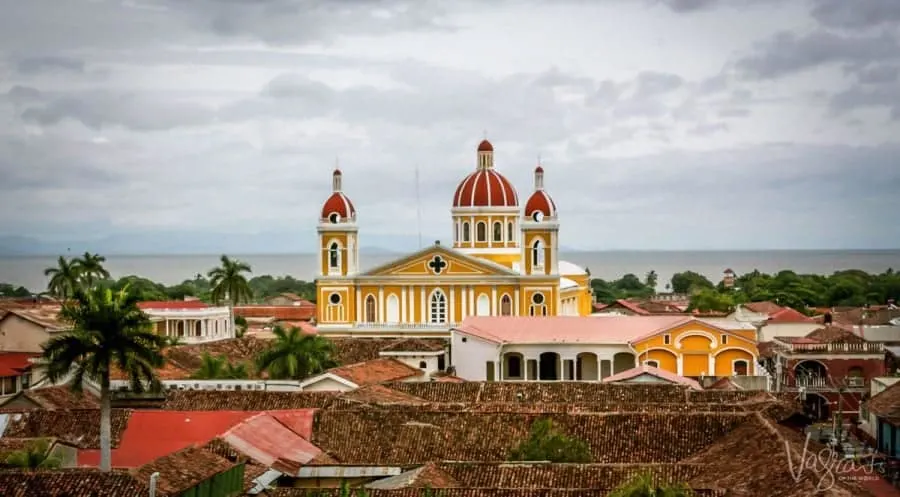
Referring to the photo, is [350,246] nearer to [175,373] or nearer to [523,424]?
[175,373]

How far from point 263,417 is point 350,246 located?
4177cm

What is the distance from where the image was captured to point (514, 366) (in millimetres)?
64062

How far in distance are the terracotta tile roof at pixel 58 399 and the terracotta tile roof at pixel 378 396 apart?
22.2 feet

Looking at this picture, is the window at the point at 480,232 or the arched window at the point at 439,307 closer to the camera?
the arched window at the point at 439,307

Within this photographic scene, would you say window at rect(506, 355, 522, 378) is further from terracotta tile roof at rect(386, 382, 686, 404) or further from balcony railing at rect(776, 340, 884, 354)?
terracotta tile roof at rect(386, 382, 686, 404)

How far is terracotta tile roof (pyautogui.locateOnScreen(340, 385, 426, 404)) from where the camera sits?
42000mm

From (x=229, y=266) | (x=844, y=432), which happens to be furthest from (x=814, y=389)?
(x=229, y=266)

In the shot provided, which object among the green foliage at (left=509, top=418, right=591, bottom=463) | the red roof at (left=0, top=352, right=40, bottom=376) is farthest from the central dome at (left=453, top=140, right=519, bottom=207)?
the green foliage at (left=509, top=418, right=591, bottom=463)

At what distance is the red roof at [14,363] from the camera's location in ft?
175

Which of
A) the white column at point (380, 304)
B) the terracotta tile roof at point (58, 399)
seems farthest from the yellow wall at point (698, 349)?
the terracotta tile roof at point (58, 399)

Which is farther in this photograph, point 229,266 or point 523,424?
point 229,266

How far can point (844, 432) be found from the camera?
3784cm

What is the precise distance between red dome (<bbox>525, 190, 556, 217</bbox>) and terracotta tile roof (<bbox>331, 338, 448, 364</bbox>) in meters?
9.21

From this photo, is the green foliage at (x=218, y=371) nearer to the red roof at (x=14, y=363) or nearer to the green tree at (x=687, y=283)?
the red roof at (x=14, y=363)
